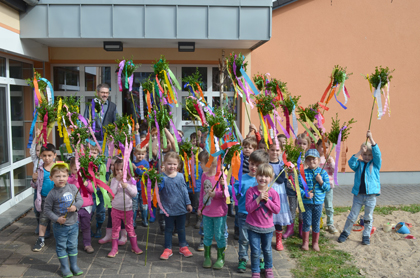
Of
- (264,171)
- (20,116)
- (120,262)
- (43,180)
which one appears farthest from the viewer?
(20,116)

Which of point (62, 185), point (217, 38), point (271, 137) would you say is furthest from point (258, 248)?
point (217, 38)

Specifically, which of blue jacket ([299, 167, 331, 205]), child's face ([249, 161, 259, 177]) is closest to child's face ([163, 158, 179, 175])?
child's face ([249, 161, 259, 177])

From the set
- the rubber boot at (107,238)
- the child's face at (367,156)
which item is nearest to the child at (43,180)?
the rubber boot at (107,238)

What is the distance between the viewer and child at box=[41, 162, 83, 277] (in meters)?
4.01

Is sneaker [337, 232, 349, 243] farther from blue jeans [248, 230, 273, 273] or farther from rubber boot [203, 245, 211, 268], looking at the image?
rubber boot [203, 245, 211, 268]

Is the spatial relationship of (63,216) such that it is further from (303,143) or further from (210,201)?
(303,143)

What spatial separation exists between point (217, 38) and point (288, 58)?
7.10 feet

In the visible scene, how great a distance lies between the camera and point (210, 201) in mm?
4312

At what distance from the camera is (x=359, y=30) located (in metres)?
8.29

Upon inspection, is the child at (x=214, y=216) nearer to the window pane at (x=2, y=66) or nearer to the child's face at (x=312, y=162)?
the child's face at (x=312, y=162)

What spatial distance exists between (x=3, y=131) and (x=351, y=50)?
733 cm

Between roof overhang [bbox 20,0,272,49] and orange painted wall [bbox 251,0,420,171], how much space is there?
1.46 metres

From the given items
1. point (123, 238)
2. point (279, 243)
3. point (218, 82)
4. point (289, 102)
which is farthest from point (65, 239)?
point (218, 82)

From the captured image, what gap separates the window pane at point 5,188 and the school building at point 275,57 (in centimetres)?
25
